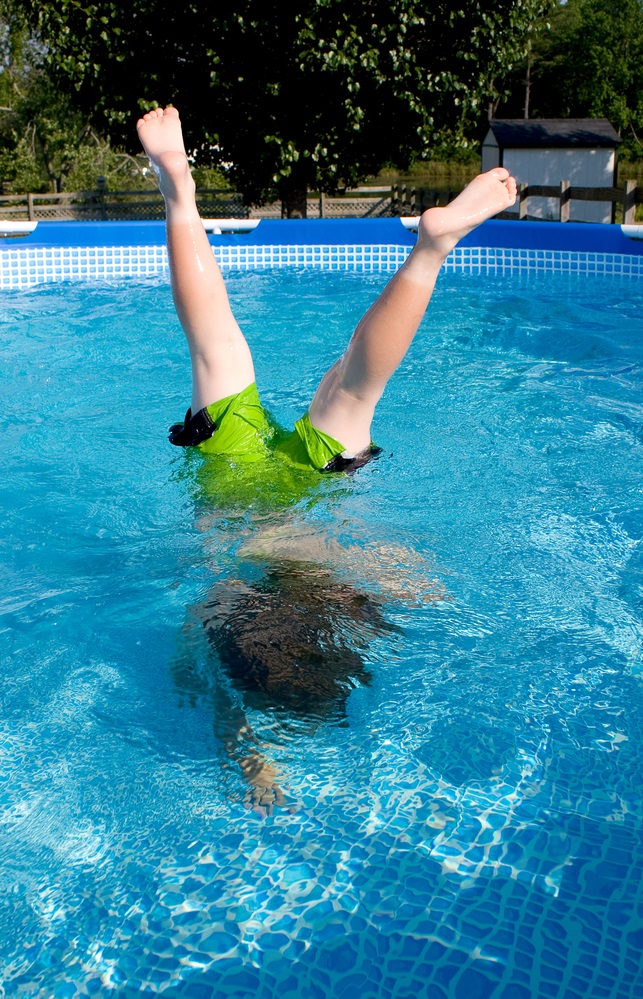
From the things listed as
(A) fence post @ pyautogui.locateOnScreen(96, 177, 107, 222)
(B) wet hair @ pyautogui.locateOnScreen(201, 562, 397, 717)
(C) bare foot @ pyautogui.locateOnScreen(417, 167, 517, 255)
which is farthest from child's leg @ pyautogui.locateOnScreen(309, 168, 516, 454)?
(A) fence post @ pyautogui.locateOnScreen(96, 177, 107, 222)

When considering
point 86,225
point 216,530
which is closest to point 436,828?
point 216,530

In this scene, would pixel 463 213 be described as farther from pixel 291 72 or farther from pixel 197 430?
pixel 291 72

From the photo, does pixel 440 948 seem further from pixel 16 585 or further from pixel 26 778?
pixel 16 585

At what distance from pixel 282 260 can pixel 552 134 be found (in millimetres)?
12620

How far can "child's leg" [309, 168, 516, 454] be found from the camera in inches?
112

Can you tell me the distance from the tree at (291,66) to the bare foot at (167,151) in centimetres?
847

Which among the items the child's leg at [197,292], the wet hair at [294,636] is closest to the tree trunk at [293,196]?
the child's leg at [197,292]

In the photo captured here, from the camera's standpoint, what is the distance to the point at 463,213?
9.38ft

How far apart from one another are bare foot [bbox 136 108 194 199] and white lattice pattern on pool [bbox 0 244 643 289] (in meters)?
5.61

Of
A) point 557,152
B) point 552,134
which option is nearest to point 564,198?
point 557,152

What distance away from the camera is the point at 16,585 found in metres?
3.19

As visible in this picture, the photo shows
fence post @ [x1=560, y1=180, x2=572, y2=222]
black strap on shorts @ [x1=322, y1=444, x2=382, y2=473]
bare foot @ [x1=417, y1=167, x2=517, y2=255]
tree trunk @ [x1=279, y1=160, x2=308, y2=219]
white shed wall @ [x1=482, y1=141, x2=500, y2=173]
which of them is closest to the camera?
Answer: bare foot @ [x1=417, y1=167, x2=517, y2=255]

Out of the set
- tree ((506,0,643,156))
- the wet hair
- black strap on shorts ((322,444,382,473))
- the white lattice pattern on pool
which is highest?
tree ((506,0,643,156))

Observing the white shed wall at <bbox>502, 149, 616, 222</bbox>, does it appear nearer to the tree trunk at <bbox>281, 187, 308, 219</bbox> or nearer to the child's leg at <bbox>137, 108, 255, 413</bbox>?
the tree trunk at <bbox>281, 187, 308, 219</bbox>
